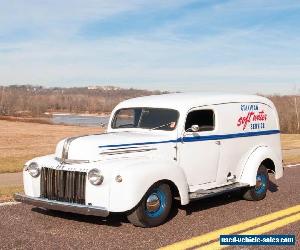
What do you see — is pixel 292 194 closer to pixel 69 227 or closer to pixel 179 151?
pixel 179 151

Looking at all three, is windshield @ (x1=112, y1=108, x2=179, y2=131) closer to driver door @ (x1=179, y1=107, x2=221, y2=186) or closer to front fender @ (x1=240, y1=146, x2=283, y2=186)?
driver door @ (x1=179, y1=107, x2=221, y2=186)

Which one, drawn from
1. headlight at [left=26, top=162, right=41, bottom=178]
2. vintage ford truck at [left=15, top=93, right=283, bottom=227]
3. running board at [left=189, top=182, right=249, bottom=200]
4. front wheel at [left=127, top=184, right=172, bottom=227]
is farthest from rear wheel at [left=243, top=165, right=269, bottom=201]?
headlight at [left=26, top=162, right=41, bottom=178]

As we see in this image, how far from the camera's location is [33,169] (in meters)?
7.82

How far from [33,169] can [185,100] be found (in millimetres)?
2855

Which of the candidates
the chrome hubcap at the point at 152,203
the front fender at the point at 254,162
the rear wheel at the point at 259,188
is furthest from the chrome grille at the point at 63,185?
the rear wheel at the point at 259,188

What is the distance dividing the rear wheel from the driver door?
109 centimetres

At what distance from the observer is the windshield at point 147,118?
8523 mm

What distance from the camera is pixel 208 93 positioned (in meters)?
9.72

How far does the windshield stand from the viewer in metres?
8.52

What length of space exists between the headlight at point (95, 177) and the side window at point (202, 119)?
2115 mm

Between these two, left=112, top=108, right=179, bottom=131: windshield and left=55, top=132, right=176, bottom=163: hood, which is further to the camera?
left=112, top=108, right=179, bottom=131: windshield

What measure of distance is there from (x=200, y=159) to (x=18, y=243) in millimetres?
3473

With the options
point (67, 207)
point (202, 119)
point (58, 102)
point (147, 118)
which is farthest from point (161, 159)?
point (58, 102)

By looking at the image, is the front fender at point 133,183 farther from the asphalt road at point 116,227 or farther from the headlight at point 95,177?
the asphalt road at point 116,227
